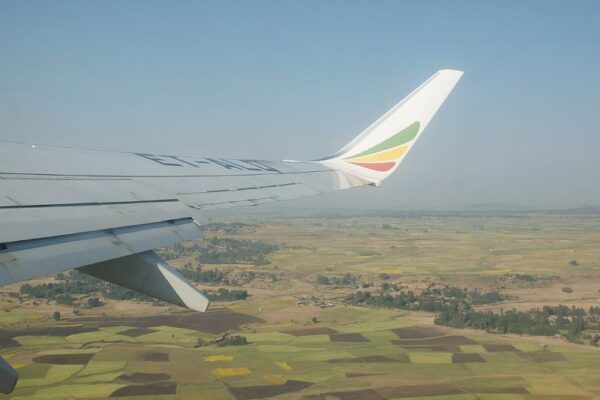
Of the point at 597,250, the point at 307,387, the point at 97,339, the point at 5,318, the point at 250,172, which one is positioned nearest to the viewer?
the point at 250,172

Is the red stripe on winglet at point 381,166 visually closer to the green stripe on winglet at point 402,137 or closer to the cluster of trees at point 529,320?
the green stripe on winglet at point 402,137

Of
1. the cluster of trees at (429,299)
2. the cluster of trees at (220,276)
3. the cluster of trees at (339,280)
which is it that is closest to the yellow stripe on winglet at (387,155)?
the cluster of trees at (429,299)

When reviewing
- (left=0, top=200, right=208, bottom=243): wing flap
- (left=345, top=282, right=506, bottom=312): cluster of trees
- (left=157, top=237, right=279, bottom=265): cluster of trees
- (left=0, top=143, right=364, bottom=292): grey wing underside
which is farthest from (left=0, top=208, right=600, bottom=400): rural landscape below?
(left=0, top=200, right=208, bottom=243): wing flap

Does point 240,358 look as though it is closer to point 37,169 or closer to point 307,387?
point 307,387

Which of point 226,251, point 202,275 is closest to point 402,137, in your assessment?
point 202,275

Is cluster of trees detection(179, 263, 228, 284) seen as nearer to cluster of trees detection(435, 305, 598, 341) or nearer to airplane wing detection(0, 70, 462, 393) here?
cluster of trees detection(435, 305, 598, 341)

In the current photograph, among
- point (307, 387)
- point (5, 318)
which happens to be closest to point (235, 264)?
point (5, 318)

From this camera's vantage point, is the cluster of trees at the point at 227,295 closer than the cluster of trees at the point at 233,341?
No
